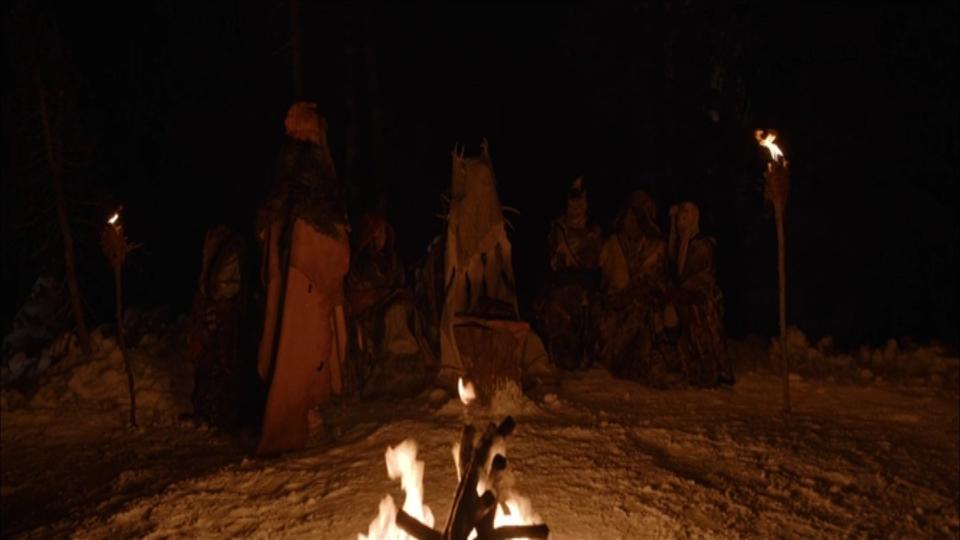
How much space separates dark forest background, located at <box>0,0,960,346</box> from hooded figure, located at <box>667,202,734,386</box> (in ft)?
16.3

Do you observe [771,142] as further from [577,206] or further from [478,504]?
[478,504]

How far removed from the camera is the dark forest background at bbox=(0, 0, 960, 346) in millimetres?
12766

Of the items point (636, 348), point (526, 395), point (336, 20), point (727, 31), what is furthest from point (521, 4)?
point (526, 395)

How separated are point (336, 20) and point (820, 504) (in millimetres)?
13424

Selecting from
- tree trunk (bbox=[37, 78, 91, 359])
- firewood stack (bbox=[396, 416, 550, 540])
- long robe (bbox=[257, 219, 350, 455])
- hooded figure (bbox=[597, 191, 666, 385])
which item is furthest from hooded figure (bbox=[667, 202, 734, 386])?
tree trunk (bbox=[37, 78, 91, 359])

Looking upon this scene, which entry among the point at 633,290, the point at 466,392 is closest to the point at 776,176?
the point at 633,290

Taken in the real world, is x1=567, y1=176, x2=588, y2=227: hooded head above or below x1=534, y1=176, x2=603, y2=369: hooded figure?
above

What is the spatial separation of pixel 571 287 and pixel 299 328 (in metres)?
4.69

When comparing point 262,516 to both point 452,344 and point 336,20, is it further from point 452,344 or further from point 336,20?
point 336,20

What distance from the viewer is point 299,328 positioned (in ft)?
20.6

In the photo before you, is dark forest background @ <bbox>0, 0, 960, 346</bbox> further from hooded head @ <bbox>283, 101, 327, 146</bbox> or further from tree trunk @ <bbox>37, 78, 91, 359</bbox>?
hooded head @ <bbox>283, 101, 327, 146</bbox>

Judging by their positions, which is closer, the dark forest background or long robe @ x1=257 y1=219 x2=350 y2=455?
long robe @ x1=257 y1=219 x2=350 y2=455

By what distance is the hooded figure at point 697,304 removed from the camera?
9.05 m

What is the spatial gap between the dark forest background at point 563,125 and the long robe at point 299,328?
17.7 feet
